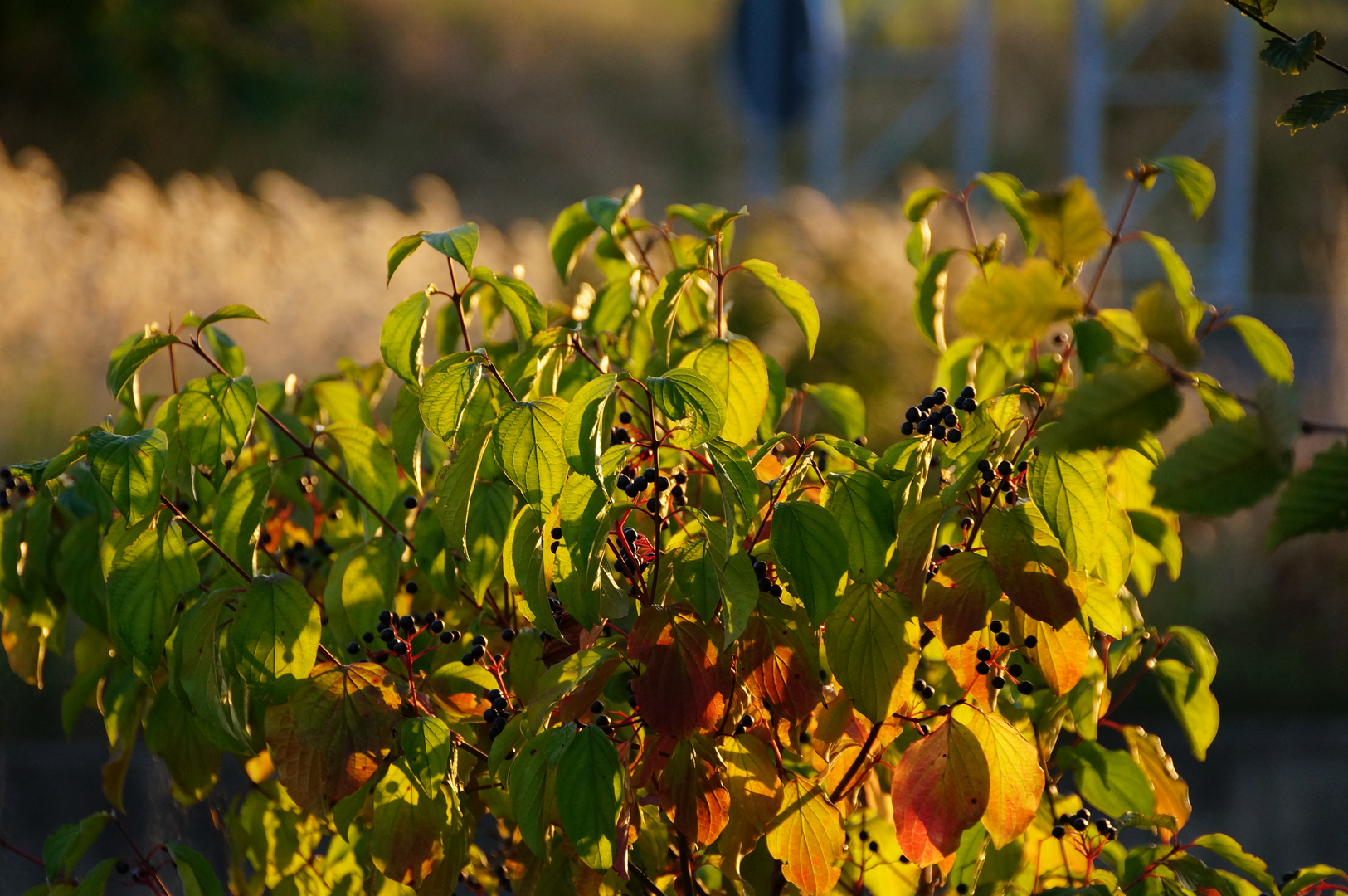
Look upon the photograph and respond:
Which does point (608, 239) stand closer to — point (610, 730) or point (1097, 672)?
point (610, 730)

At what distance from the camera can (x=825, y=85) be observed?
949 cm

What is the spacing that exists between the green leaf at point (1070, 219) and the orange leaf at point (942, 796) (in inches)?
17.8

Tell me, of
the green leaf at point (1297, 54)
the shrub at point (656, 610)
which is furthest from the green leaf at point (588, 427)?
the green leaf at point (1297, 54)

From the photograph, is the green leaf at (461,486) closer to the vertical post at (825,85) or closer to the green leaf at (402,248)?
the green leaf at (402,248)

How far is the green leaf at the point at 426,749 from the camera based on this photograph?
858 mm

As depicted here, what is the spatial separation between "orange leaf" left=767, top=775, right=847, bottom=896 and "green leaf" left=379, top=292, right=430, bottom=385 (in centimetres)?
48

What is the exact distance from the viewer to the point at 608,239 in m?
1.29

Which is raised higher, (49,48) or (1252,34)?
(49,48)

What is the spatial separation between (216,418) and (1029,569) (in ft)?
2.16

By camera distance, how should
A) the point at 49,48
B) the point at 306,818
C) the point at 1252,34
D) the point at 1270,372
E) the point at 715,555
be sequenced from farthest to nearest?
the point at 49,48
the point at 1252,34
the point at 306,818
the point at 1270,372
the point at 715,555

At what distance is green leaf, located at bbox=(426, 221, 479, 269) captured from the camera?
34.2 inches

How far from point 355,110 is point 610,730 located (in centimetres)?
1548

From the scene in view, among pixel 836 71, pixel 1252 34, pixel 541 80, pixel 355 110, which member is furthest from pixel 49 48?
pixel 1252 34

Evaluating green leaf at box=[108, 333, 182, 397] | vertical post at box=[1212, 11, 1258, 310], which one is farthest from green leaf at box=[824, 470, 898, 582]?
vertical post at box=[1212, 11, 1258, 310]
